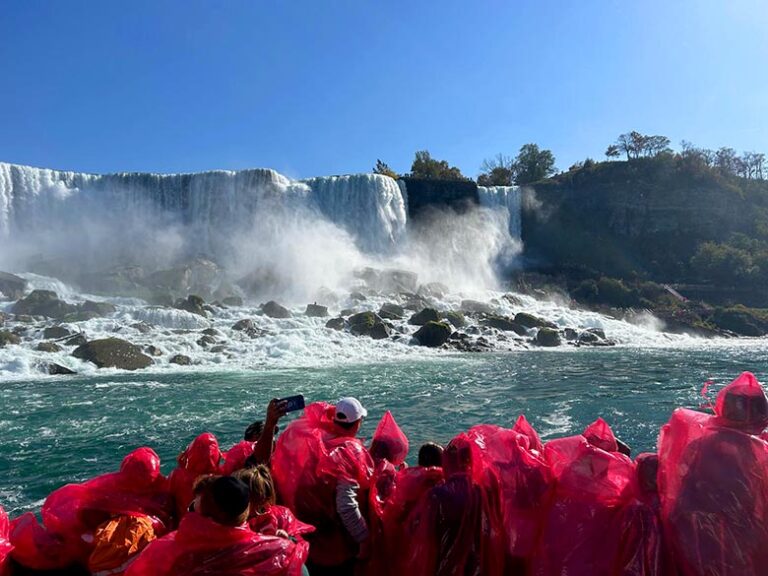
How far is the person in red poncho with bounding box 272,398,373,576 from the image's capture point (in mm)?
3041

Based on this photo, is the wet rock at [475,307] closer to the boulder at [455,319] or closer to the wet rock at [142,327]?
the boulder at [455,319]

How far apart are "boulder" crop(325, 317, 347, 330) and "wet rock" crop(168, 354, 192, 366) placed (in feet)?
21.8

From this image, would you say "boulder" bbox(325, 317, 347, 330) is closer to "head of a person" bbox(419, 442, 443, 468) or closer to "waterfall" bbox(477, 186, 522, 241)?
"head of a person" bbox(419, 442, 443, 468)

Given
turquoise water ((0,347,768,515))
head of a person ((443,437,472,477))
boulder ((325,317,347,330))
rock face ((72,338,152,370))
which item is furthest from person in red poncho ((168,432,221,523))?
boulder ((325,317,347,330))

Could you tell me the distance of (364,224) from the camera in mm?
40375

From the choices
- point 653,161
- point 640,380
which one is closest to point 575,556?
point 640,380

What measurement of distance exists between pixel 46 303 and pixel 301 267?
15.0 metres

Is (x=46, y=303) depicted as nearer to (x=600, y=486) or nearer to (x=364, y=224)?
(x=364, y=224)

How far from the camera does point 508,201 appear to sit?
46.5 m

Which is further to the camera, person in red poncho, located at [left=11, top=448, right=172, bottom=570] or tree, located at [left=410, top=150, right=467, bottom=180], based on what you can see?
tree, located at [left=410, top=150, right=467, bottom=180]

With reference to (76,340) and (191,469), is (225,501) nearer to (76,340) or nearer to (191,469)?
(191,469)

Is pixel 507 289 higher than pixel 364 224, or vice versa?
pixel 364 224

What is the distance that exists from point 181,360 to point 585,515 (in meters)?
17.3

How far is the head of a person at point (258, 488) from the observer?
237 centimetres
